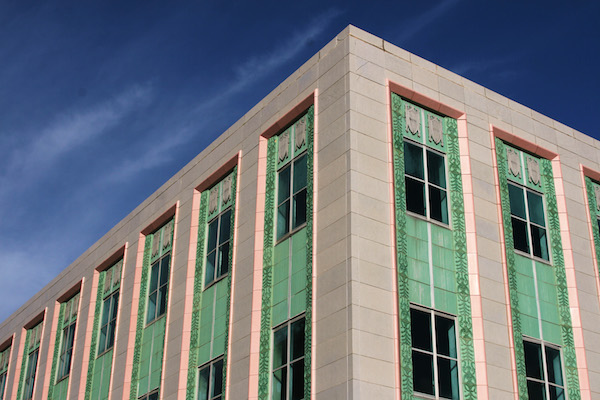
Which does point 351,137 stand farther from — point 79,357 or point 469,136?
point 79,357

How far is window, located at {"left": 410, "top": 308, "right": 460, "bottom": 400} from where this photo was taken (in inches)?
806

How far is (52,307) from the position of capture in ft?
124

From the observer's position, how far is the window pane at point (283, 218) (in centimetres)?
2400

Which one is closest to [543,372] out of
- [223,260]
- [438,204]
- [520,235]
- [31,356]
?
[520,235]

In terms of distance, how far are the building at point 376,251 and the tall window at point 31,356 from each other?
8540 mm

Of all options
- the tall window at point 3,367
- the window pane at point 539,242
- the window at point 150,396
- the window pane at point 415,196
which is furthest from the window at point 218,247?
the tall window at point 3,367

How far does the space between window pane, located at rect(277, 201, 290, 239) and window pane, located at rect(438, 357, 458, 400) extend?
5.70 meters

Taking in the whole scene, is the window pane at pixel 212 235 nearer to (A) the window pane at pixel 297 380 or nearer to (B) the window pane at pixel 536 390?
(A) the window pane at pixel 297 380

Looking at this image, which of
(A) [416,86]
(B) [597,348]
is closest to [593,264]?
(B) [597,348]

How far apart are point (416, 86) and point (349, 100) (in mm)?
2696

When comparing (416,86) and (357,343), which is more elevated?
(416,86)

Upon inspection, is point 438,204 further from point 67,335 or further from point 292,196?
point 67,335

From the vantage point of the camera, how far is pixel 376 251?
68.8 ft

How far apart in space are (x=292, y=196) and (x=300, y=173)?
2.23 feet
